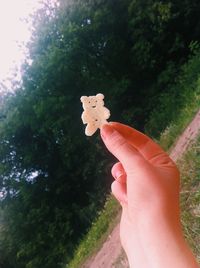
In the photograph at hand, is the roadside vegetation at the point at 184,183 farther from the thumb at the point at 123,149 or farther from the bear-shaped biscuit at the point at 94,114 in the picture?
the thumb at the point at 123,149

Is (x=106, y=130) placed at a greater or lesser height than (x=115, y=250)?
lesser

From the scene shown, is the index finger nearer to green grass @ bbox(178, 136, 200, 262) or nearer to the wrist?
the wrist

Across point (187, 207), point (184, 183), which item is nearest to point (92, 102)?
point (187, 207)

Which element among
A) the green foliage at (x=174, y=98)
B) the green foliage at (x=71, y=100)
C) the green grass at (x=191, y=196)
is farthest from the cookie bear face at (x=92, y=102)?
the green foliage at (x=71, y=100)

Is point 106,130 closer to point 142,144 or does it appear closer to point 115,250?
point 142,144

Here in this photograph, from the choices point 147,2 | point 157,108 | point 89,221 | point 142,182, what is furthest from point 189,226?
point 147,2

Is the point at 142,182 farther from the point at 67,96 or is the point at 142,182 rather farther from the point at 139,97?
the point at 139,97
